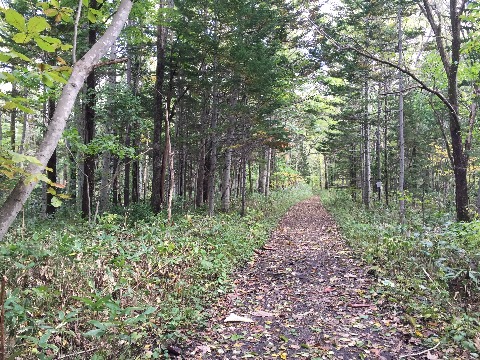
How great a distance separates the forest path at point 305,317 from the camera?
424 cm

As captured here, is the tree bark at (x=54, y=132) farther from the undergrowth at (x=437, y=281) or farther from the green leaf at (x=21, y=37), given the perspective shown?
the undergrowth at (x=437, y=281)

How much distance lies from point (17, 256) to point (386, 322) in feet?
19.1

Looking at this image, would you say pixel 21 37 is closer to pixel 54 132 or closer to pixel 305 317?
pixel 54 132

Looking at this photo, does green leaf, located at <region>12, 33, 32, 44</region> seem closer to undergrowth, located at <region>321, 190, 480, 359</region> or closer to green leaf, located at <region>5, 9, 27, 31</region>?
green leaf, located at <region>5, 9, 27, 31</region>

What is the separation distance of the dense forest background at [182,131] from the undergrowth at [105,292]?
0.11 ft

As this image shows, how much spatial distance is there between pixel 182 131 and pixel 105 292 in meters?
14.1

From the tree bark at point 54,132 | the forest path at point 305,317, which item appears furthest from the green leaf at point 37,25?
the forest path at point 305,317

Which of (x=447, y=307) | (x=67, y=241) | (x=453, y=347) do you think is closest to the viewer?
(x=453, y=347)

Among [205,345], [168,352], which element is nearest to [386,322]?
[205,345]

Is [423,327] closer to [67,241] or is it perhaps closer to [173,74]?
[67,241]

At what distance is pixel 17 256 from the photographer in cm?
486

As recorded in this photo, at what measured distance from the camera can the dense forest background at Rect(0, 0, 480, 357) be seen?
2.62m

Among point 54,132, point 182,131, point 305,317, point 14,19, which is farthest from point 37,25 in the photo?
point 182,131

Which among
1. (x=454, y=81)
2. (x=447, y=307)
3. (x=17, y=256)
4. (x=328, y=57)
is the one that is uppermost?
(x=328, y=57)
